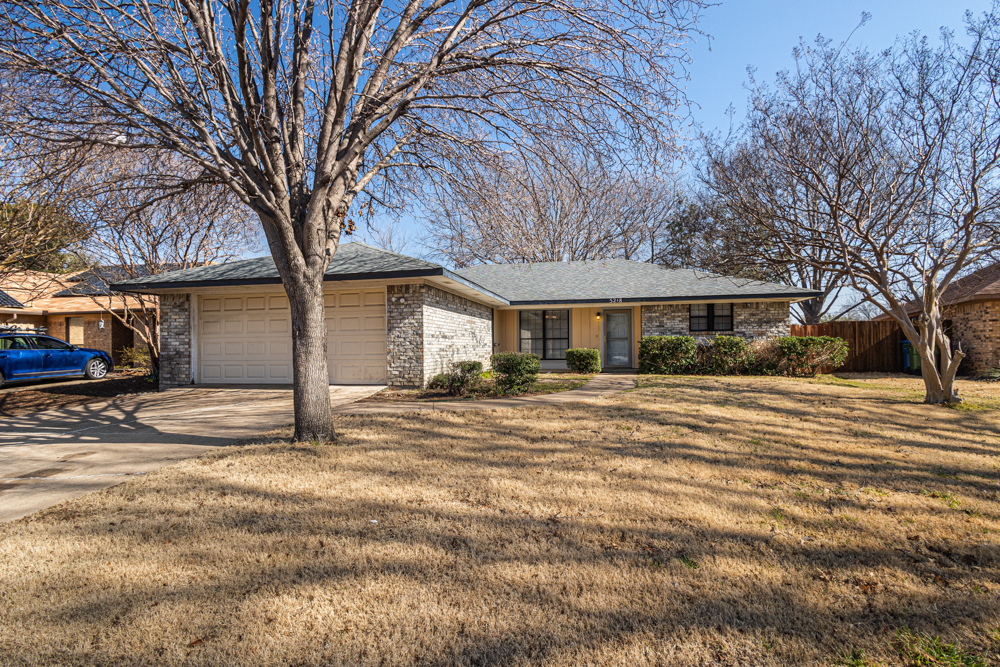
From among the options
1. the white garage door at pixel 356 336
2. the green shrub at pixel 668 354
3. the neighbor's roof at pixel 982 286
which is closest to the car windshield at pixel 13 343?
the white garage door at pixel 356 336

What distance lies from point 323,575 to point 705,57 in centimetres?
659

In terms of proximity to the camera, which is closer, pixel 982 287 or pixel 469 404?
pixel 469 404

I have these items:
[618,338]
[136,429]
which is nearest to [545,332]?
[618,338]

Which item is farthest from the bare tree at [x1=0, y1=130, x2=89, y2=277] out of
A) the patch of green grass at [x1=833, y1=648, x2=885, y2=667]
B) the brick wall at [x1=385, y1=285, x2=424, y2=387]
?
the patch of green grass at [x1=833, y1=648, x2=885, y2=667]

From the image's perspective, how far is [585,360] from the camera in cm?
1474

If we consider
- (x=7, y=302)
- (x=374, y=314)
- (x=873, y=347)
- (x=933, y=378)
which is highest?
(x=7, y=302)

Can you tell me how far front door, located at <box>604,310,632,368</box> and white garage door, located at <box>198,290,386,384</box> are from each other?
8.47 metres

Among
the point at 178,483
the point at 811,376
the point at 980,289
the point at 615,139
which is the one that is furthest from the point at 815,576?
the point at 980,289

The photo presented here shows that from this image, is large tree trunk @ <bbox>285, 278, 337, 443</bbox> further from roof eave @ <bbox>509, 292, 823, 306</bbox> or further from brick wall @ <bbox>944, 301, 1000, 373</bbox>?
brick wall @ <bbox>944, 301, 1000, 373</bbox>

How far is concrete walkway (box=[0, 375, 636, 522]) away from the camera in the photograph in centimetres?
443

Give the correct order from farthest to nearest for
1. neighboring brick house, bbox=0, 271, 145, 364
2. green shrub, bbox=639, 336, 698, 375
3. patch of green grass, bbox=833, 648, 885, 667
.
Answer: neighboring brick house, bbox=0, 271, 145, 364, green shrub, bbox=639, 336, 698, 375, patch of green grass, bbox=833, 648, 885, 667

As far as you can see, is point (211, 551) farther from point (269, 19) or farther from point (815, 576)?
point (269, 19)

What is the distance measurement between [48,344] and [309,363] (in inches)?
487

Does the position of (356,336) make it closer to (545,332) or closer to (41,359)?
(545,332)
